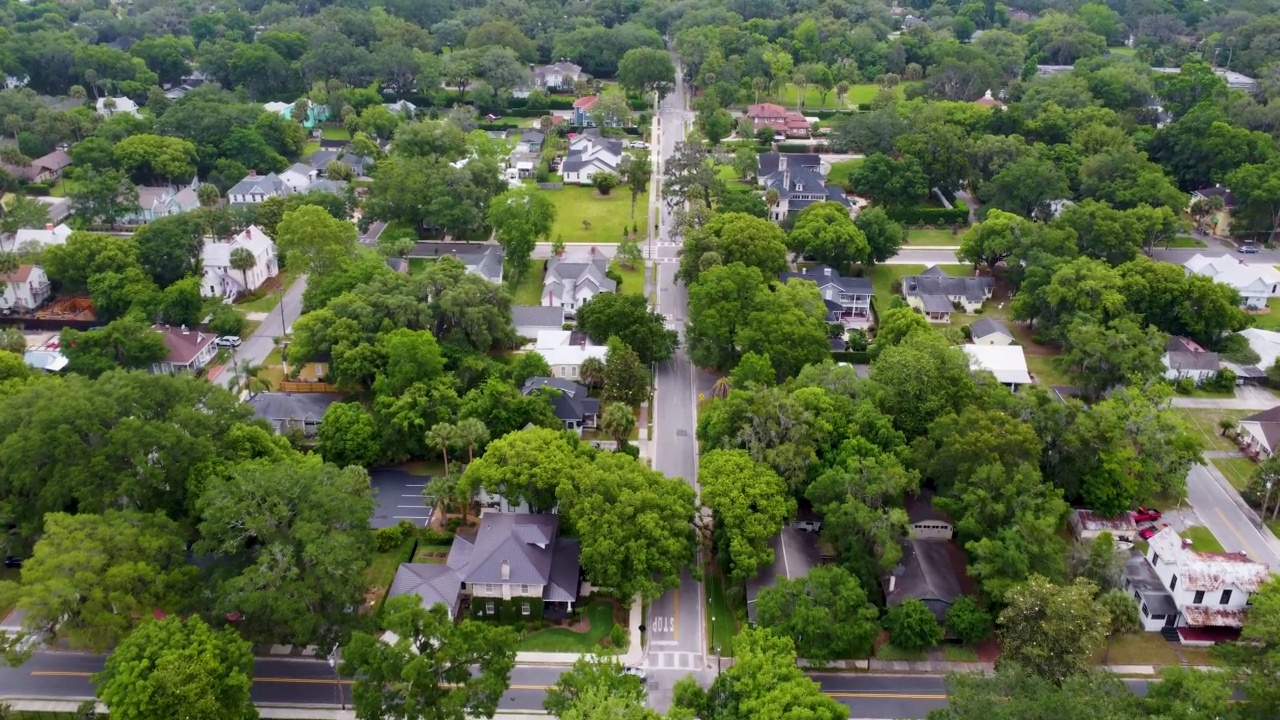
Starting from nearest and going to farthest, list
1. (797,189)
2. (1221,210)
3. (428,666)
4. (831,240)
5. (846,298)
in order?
(428,666)
(846,298)
(831,240)
(1221,210)
(797,189)

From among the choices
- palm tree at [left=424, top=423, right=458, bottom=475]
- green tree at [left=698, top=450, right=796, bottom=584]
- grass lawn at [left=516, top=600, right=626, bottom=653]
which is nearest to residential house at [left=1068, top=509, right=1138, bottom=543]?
green tree at [left=698, top=450, right=796, bottom=584]

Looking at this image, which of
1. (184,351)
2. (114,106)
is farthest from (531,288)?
(114,106)

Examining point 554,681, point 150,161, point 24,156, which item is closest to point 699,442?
point 554,681

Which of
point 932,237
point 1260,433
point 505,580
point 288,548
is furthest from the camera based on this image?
point 932,237

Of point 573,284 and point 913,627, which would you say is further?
point 573,284

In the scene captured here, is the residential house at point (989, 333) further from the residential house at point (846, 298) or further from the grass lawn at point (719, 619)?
the grass lawn at point (719, 619)

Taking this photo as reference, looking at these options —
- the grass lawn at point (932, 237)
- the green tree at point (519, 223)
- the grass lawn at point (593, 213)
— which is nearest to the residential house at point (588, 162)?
the grass lawn at point (593, 213)

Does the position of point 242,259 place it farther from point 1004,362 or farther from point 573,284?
point 1004,362
